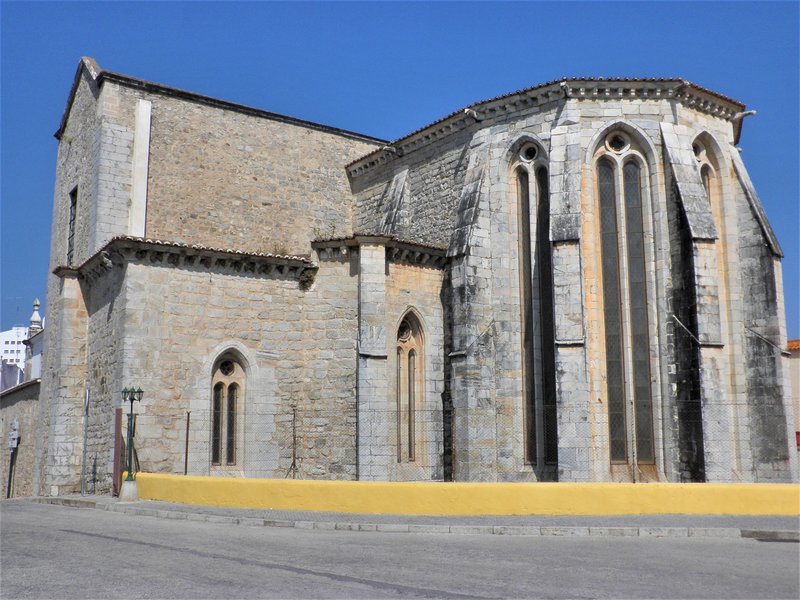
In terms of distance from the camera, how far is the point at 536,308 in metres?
18.7

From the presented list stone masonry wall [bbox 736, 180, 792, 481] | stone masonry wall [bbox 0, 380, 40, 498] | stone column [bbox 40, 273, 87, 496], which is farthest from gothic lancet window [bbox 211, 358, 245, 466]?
stone masonry wall [bbox 736, 180, 792, 481]

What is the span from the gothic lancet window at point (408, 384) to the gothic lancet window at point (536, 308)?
260 cm

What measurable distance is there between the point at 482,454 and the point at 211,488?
6.25 metres

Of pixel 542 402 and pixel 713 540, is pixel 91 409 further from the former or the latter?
pixel 713 540

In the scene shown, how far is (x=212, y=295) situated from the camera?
58.9 feet

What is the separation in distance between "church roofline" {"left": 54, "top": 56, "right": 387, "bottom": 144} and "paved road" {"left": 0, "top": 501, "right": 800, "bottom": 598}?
47.3 ft

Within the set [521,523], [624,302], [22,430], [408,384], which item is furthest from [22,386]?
[521,523]

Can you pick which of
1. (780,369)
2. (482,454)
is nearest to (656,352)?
(780,369)

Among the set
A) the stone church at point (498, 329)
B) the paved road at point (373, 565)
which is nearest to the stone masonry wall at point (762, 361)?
the stone church at point (498, 329)

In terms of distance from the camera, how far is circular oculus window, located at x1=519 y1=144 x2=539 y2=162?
19109 mm

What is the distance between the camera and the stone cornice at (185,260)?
16.9m

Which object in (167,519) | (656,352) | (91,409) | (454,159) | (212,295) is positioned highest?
(454,159)

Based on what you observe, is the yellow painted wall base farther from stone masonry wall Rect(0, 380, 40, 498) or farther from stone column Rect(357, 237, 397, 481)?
stone masonry wall Rect(0, 380, 40, 498)

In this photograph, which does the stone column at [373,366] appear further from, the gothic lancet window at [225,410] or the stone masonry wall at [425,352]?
the gothic lancet window at [225,410]
